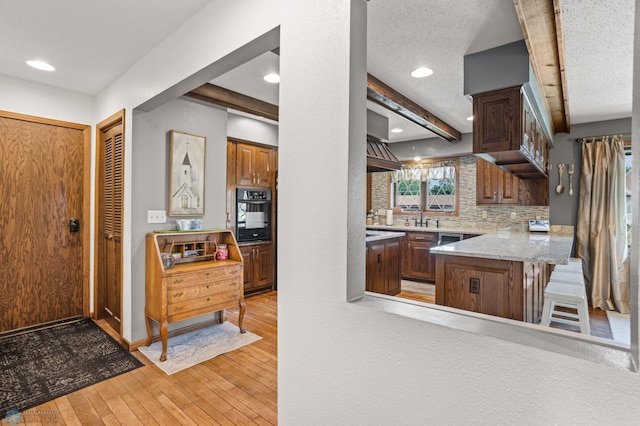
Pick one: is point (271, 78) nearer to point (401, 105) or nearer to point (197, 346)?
point (401, 105)

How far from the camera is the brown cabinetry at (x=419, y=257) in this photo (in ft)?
17.9

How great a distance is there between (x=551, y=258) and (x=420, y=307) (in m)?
1.71

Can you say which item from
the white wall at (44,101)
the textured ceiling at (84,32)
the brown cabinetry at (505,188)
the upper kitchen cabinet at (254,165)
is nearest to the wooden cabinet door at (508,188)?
the brown cabinetry at (505,188)

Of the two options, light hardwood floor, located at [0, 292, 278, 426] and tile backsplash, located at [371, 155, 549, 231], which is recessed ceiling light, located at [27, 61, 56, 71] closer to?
light hardwood floor, located at [0, 292, 278, 426]

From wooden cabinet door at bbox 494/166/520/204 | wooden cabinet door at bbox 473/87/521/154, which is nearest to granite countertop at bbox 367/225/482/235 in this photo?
wooden cabinet door at bbox 494/166/520/204

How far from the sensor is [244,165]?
442 cm

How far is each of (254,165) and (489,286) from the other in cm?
326

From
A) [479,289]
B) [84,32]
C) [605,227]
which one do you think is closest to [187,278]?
[84,32]

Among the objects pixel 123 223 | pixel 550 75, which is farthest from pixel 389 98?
pixel 123 223

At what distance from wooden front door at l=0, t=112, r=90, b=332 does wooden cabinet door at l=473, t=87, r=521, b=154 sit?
3954mm

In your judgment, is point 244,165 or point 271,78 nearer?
point 271,78

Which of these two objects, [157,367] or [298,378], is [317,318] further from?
[157,367]

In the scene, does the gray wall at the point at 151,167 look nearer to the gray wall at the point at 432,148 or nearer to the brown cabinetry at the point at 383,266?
the brown cabinetry at the point at 383,266

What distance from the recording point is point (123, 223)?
9.64 ft
